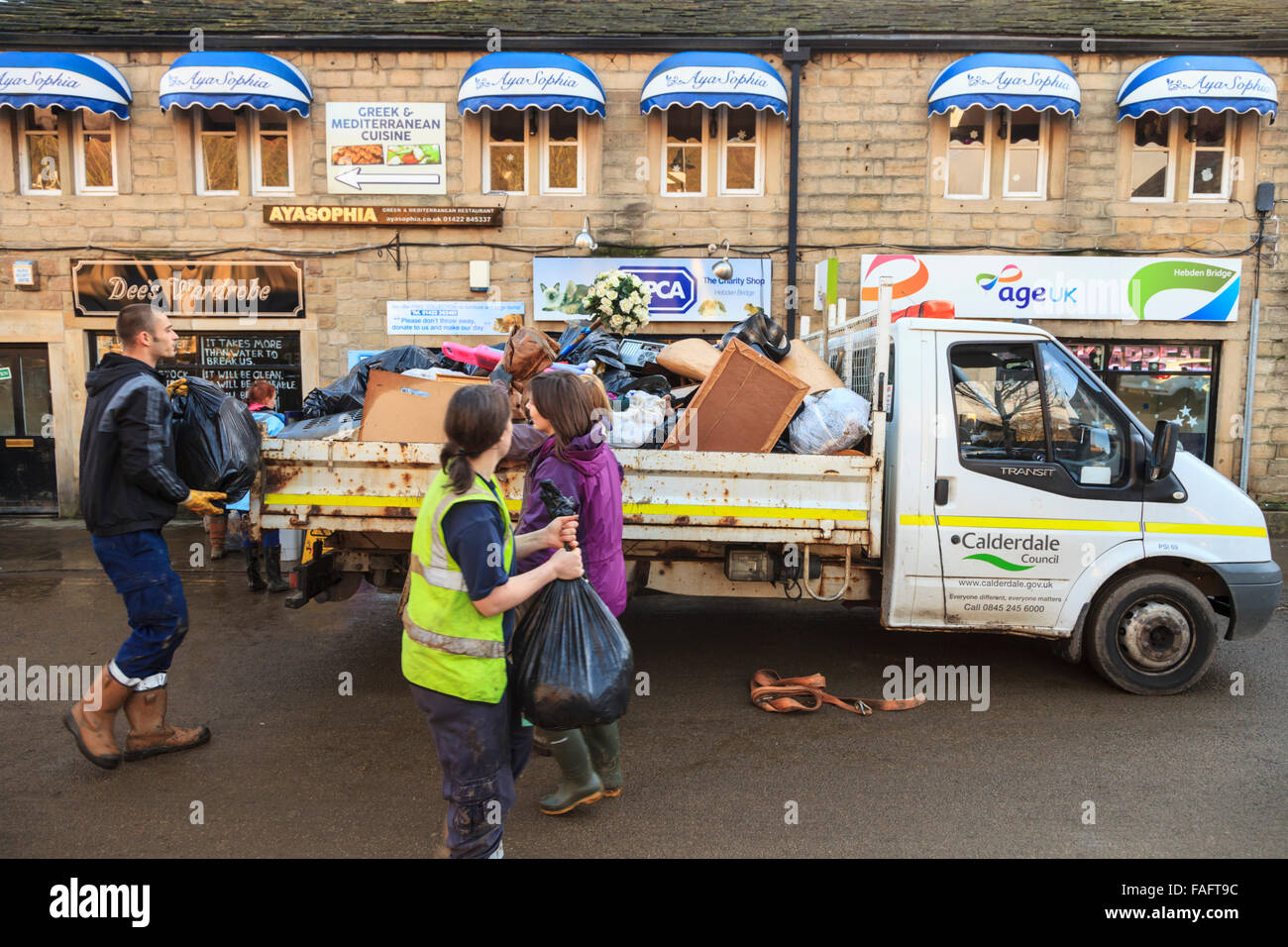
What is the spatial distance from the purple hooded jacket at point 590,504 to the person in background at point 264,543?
9.67 feet

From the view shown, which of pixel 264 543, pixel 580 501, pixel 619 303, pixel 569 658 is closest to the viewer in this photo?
pixel 569 658

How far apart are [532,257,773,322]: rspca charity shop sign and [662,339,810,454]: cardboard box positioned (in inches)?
250

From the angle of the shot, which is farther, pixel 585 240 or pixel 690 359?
pixel 585 240

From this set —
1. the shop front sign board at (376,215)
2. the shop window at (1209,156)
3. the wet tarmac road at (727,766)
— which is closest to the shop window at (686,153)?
the shop front sign board at (376,215)

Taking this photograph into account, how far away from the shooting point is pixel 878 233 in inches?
436

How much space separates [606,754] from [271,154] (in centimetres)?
1031

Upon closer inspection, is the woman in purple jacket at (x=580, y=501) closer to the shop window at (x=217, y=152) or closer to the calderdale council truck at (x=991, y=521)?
the calderdale council truck at (x=991, y=521)

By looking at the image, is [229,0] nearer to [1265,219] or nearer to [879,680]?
[879,680]

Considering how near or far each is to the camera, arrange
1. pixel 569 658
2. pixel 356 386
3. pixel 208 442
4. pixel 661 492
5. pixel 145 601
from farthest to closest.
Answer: pixel 356 386 < pixel 661 492 < pixel 208 442 < pixel 145 601 < pixel 569 658

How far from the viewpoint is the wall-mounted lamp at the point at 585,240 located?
10.7 m

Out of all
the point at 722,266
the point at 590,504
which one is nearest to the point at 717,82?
the point at 722,266

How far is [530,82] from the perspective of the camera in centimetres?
994

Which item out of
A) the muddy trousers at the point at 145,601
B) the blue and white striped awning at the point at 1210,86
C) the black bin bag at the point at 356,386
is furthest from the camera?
the blue and white striped awning at the point at 1210,86

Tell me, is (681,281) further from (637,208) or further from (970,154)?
(970,154)
